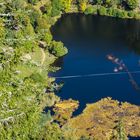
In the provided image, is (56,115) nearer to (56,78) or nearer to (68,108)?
(68,108)

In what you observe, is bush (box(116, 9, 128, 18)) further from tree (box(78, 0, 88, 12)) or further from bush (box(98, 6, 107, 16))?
tree (box(78, 0, 88, 12))

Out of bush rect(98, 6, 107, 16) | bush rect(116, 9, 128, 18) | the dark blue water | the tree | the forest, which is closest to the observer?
the forest

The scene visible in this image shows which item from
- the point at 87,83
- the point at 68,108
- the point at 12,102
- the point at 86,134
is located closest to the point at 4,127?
the point at 12,102

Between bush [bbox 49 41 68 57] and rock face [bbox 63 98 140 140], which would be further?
bush [bbox 49 41 68 57]

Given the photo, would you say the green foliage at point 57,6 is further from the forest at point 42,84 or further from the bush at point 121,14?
the bush at point 121,14

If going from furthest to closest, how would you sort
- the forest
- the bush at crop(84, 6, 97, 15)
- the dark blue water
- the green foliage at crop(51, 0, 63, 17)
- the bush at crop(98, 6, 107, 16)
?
the bush at crop(84, 6, 97, 15), the bush at crop(98, 6, 107, 16), the green foliage at crop(51, 0, 63, 17), the dark blue water, the forest

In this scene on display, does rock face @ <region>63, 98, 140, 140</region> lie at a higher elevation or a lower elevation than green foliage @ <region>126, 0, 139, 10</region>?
lower

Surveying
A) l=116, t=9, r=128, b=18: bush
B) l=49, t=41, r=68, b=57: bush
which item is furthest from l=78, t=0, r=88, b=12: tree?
l=49, t=41, r=68, b=57: bush
